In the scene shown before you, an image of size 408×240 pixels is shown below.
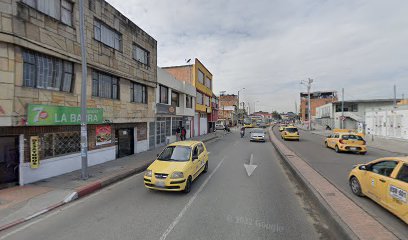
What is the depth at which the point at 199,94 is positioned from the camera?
33344 millimetres

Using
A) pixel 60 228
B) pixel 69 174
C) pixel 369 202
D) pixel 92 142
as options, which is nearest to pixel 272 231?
pixel 369 202

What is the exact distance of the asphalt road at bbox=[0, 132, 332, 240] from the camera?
4.81 m

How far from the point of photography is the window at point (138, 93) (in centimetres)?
1543

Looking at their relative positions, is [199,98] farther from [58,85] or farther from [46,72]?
[46,72]

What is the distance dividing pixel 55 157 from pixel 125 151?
556 centimetres

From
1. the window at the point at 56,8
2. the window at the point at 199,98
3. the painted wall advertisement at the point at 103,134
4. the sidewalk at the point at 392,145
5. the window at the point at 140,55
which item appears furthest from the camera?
the window at the point at 199,98

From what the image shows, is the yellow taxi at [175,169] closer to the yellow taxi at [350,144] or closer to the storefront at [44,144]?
the storefront at [44,144]

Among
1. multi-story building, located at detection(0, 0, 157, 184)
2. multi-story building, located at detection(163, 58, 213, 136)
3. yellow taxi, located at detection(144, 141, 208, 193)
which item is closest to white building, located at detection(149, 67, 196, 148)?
multi-story building, located at detection(163, 58, 213, 136)

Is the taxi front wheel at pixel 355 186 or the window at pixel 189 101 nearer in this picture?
the taxi front wheel at pixel 355 186

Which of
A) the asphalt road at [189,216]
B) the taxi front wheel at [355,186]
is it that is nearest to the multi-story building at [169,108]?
the asphalt road at [189,216]

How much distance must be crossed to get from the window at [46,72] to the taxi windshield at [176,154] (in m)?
5.59

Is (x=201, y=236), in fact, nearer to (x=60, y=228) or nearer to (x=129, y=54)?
(x=60, y=228)

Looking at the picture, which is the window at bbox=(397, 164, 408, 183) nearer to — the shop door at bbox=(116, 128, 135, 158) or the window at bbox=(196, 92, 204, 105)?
the shop door at bbox=(116, 128, 135, 158)

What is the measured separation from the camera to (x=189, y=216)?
5645 millimetres
